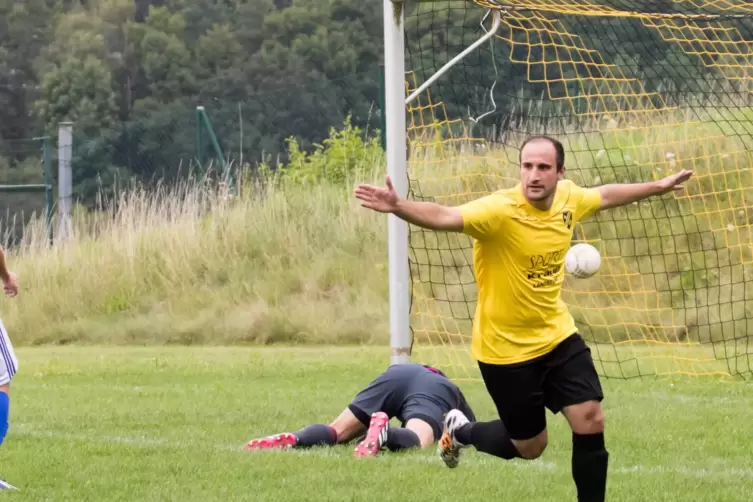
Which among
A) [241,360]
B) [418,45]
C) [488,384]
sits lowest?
[241,360]

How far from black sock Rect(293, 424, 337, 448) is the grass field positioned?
14 cm

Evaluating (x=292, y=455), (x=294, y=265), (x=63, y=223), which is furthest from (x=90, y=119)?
(x=292, y=455)

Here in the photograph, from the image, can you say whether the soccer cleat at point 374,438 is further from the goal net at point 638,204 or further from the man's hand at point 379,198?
the goal net at point 638,204

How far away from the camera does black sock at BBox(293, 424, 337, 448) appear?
289 inches

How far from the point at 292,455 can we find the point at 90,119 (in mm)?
40309

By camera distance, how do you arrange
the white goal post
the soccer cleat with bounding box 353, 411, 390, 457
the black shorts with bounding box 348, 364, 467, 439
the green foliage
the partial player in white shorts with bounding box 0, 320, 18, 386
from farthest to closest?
the green foliage, the white goal post, the black shorts with bounding box 348, 364, 467, 439, the soccer cleat with bounding box 353, 411, 390, 457, the partial player in white shorts with bounding box 0, 320, 18, 386

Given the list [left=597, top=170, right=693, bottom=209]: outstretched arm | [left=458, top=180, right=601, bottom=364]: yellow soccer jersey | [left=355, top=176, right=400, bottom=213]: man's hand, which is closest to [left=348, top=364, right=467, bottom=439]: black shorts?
[left=458, top=180, right=601, bottom=364]: yellow soccer jersey

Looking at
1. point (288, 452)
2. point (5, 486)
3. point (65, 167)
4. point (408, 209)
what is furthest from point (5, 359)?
point (65, 167)

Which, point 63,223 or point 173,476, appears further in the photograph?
point 63,223

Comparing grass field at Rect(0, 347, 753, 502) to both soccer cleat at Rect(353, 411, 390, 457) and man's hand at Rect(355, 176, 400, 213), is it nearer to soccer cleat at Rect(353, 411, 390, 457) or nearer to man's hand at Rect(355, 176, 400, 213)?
soccer cleat at Rect(353, 411, 390, 457)

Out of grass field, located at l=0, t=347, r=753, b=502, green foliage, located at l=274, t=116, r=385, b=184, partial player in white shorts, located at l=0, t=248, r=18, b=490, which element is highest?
green foliage, located at l=274, t=116, r=385, b=184

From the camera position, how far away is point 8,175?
36406 mm

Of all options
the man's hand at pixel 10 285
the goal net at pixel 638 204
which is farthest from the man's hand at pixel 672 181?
the goal net at pixel 638 204

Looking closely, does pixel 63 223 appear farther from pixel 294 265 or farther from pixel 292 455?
pixel 292 455
